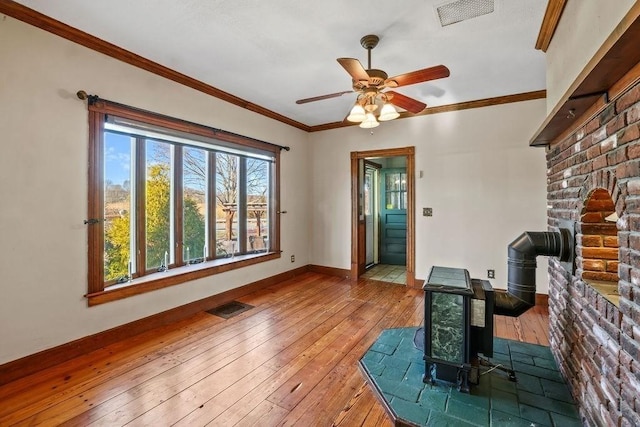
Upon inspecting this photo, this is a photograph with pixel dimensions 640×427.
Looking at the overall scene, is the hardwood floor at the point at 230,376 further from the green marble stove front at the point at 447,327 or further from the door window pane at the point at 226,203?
the door window pane at the point at 226,203

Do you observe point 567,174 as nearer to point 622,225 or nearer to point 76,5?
point 622,225

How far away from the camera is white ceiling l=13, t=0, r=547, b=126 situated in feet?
6.92

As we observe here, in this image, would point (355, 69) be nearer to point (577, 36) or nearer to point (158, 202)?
Result: point (577, 36)

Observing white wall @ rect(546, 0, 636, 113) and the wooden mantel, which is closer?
the wooden mantel

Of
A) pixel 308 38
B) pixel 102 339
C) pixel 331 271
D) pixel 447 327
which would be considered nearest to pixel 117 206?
pixel 102 339

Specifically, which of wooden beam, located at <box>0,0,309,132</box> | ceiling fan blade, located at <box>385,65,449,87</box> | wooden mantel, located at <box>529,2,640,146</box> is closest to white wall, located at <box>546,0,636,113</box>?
wooden mantel, located at <box>529,2,640,146</box>

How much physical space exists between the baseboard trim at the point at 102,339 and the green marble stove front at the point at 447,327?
2.54 m

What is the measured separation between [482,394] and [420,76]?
2210 mm

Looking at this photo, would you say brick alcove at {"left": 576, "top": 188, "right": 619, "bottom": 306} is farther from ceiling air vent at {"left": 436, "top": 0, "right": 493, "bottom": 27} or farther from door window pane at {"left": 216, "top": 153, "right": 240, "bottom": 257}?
door window pane at {"left": 216, "top": 153, "right": 240, "bottom": 257}

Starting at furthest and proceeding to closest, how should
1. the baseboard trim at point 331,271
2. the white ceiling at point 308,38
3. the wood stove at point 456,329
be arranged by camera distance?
the baseboard trim at point 331,271
the white ceiling at point 308,38
the wood stove at point 456,329

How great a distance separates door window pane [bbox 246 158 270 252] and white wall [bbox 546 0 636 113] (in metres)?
3.45

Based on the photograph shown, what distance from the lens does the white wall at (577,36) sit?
50.1 inches

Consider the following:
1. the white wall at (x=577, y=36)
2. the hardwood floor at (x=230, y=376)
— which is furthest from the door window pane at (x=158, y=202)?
the white wall at (x=577, y=36)

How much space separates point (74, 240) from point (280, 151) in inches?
113
